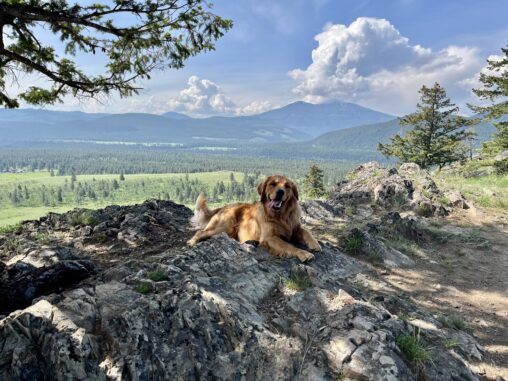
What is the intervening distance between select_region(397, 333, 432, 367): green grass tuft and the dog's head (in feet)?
10.7

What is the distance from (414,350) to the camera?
4.56 metres

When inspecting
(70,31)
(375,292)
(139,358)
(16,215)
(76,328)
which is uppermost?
(70,31)

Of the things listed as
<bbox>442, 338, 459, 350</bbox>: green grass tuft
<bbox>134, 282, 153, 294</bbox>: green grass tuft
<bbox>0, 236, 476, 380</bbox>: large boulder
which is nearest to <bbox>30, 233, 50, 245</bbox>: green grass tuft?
<bbox>0, 236, 476, 380</bbox>: large boulder

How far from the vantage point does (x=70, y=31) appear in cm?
874

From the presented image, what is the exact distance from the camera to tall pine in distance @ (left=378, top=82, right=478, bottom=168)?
37.3 meters

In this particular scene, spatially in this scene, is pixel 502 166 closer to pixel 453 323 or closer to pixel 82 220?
pixel 453 323

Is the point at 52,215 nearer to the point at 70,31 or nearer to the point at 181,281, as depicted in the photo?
the point at 70,31

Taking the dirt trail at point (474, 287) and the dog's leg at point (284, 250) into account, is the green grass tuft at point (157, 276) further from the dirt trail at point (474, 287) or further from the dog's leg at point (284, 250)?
the dirt trail at point (474, 287)

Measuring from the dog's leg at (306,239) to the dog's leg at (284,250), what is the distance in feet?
1.99

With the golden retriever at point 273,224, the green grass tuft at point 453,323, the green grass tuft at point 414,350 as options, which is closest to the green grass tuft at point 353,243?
the golden retriever at point 273,224

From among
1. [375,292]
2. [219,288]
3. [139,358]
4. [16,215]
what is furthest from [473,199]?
[16,215]

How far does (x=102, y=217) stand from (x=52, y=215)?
81.4 inches

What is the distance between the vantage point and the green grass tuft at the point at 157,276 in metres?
5.05

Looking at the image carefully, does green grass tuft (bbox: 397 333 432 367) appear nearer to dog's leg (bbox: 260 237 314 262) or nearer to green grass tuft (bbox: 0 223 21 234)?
dog's leg (bbox: 260 237 314 262)
